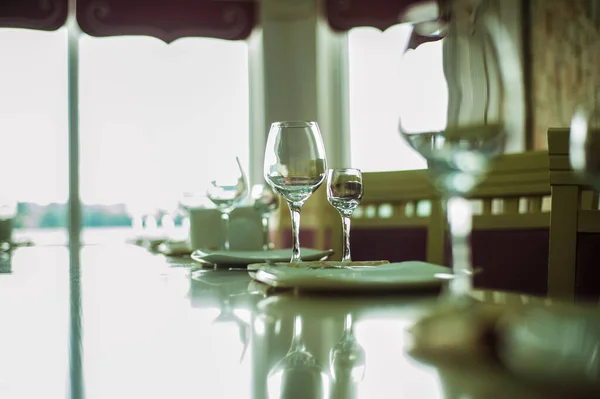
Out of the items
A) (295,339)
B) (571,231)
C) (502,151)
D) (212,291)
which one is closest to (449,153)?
(502,151)

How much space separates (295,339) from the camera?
418 mm

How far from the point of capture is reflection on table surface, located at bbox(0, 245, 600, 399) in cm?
30

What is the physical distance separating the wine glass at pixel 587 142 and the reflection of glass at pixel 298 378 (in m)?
0.25

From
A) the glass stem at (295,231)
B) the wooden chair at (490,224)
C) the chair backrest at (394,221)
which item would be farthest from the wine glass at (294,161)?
the chair backrest at (394,221)

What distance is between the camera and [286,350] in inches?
15.2

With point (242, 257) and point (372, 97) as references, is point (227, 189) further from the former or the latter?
point (372, 97)

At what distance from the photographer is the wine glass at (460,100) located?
387 millimetres

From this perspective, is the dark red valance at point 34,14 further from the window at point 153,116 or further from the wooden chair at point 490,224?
the wooden chair at point 490,224

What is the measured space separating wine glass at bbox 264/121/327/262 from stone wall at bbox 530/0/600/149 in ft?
11.8

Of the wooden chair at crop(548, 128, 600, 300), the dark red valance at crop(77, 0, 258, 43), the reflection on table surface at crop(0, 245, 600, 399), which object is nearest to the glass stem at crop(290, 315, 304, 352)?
the reflection on table surface at crop(0, 245, 600, 399)

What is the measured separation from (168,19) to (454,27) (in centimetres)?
450

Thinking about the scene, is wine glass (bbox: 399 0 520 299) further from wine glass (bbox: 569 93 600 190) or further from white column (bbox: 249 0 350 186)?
white column (bbox: 249 0 350 186)

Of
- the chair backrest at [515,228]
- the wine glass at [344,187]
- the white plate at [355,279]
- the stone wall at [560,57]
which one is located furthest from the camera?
the stone wall at [560,57]

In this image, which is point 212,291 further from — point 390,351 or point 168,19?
point 168,19
